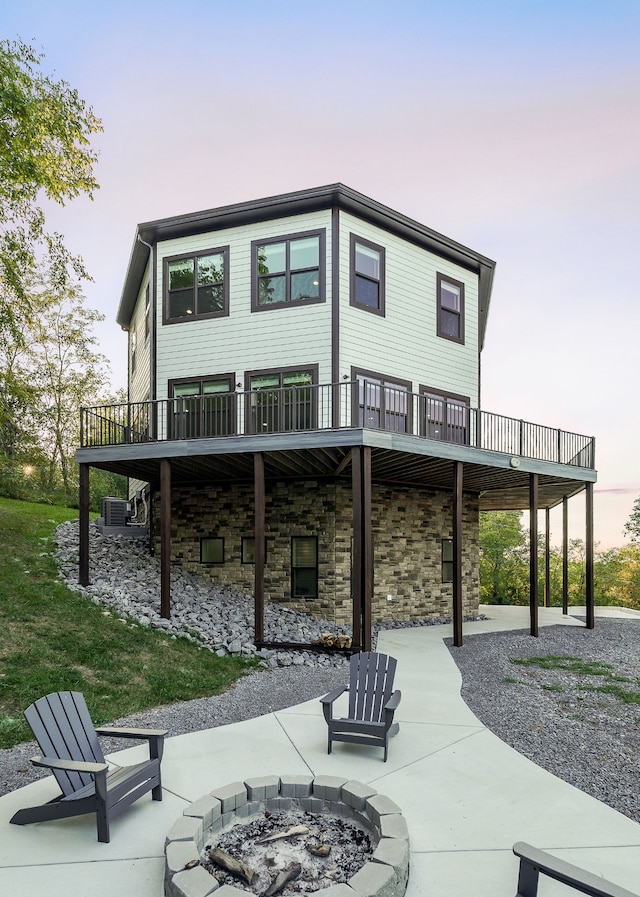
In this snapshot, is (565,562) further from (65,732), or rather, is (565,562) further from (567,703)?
(65,732)

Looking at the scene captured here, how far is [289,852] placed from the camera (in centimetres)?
360

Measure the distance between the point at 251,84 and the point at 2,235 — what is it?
8.78 meters

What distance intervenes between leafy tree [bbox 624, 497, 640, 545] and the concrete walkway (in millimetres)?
34744

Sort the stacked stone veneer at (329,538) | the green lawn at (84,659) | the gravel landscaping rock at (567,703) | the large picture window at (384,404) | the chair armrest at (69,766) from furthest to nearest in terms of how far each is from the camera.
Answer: the stacked stone veneer at (329,538)
the large picture window at (384,404)
the green lawn at (84,659)
the gravel landscaping rock at (567,703)
the chair armrest at (69,766)

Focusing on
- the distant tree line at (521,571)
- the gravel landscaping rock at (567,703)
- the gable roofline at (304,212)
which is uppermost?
the gable roofline at (304,212)

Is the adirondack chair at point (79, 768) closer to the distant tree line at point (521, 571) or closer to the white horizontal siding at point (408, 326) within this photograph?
the white horizontal siding at point (408, 326)

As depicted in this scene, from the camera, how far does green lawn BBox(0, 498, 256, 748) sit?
7066 millimetres

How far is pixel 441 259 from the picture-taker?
49.4 ft

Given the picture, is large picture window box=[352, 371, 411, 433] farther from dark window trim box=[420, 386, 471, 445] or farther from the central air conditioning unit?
the central air conditioning unit

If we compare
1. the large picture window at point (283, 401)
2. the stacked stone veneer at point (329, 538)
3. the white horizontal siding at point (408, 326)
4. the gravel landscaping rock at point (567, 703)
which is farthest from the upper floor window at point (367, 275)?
the gravel landscaping rock at point (567, 703)

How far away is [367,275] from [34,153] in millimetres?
8487

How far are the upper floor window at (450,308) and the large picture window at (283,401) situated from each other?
459 centimetres

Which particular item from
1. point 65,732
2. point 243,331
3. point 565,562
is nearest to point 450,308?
point 243,331

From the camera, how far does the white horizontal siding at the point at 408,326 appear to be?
1304 centimetres
